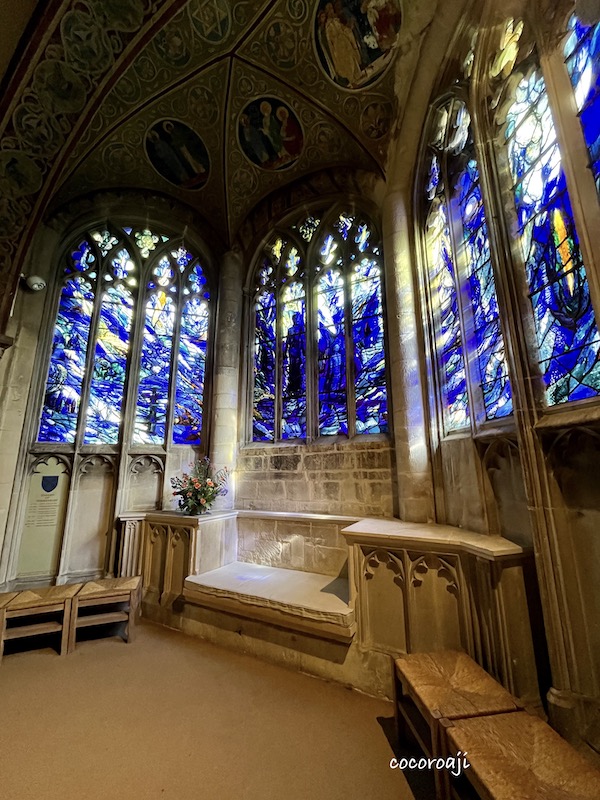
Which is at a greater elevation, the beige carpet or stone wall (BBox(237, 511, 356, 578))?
stone wall (BBox(237, 511, 356, 578))

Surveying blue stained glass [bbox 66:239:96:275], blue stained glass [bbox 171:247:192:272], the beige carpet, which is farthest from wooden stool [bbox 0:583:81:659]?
blue stained glass [bbox 171:247:192:272]

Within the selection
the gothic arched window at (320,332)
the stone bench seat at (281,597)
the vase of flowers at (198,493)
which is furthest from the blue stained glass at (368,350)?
the vase of flowers at (198,493)

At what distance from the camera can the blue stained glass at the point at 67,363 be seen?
4.57m

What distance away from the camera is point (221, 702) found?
8.02 ft

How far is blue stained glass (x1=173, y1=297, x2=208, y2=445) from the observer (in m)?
5.22

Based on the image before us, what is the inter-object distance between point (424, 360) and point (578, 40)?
2.37 meters

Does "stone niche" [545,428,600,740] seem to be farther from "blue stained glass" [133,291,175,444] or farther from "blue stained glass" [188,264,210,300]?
"blue stained glass" [188,264,210,300]

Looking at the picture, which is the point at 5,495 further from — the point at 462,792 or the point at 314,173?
the point at 314,173

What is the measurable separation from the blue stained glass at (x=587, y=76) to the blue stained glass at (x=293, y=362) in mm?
3521

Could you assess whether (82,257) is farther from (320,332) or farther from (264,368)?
(320,332)

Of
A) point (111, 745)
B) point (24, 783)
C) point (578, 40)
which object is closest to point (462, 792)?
point (111, 745)

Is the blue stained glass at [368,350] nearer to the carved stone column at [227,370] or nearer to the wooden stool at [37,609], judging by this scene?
the carved stone column at [227,370]

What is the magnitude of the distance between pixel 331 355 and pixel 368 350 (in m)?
0.57

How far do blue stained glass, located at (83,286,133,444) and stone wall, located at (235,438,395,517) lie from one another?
6.75 ft
